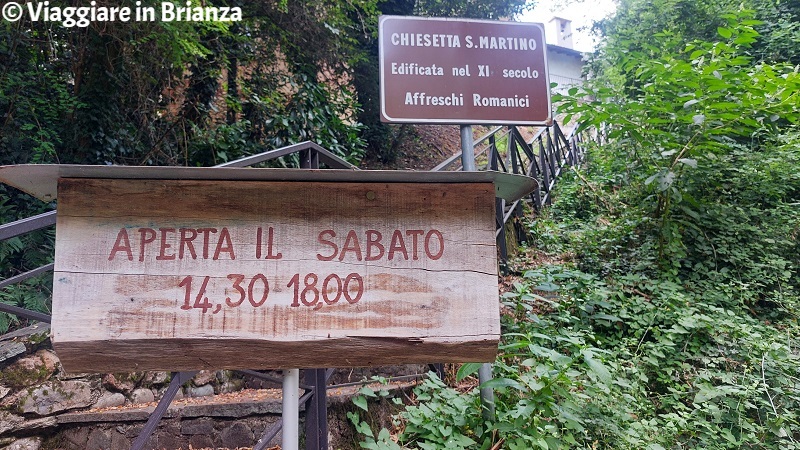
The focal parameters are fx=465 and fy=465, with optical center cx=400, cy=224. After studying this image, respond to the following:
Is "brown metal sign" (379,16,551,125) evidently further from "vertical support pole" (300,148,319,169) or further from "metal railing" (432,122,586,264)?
"metal railing" (432,122,586,264)

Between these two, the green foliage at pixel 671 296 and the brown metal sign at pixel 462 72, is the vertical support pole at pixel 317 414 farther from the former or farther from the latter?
the brown metal sign at pixel 462 72

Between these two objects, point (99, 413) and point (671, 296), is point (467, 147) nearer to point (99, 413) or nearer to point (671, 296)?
point (671, 296)

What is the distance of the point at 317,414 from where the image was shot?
7.13 feet

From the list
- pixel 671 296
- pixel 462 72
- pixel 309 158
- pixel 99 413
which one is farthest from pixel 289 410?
pixel 671 296

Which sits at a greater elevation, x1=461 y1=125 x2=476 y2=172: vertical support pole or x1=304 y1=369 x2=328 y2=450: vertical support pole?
x1=461 y1=125 x2=476 y2=172: vertical support pole

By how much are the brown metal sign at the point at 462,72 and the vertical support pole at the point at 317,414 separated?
1.26m

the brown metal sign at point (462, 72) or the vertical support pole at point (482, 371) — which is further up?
the brown metal sign at point (462, 72)

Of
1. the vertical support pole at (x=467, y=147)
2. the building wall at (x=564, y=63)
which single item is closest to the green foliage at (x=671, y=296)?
the vertical support pole at (x=467, y=147)

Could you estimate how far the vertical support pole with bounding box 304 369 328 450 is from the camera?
2102mm

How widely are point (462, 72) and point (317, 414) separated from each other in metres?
1.67

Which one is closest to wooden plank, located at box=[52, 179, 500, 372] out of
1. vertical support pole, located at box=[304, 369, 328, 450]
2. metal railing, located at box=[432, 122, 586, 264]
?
vertical support pole, located at box=[304, 369, 328, 450]

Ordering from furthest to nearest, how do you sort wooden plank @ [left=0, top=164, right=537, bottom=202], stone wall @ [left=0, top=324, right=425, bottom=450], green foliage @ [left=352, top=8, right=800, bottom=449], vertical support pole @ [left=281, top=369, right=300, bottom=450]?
stone wall @ [left=0, top=324, right=425, bottom=450] < green foliage @ [left=352, top=8, right=800, bottom=449] < vertical support pole @ [left=281, top=369, right=300, bottom=450] < wooden plank @ [left=0, top=164, right=537, bottom=202]

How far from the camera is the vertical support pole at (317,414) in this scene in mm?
2102

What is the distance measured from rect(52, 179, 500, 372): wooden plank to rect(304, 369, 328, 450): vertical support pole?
113 centimetres
